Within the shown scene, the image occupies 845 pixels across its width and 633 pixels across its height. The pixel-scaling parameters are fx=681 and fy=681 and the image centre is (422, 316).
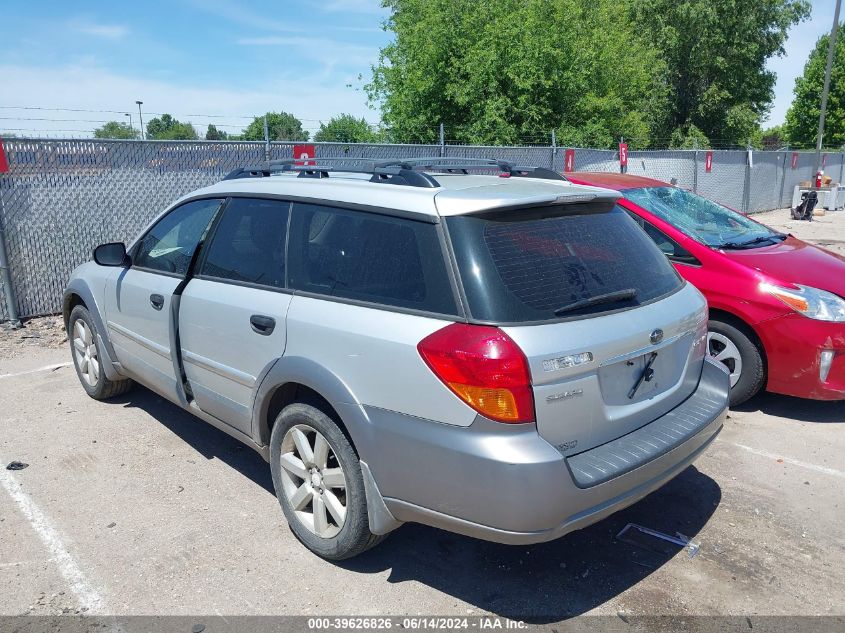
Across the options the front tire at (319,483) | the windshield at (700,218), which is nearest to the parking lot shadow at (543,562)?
the front tire at (319,483)

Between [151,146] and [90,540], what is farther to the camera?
[151,146]

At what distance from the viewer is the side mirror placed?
457 cm

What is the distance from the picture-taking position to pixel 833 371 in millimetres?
4688

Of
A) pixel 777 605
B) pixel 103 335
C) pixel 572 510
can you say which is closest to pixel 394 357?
pixel 572 510

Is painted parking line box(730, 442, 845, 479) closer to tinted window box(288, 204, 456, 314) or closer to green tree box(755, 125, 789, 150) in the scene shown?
tinted window box(288, 204, 456, 314)

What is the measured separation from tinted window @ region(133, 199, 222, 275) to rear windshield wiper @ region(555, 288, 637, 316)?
225 cm

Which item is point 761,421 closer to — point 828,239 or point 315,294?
point 315,294

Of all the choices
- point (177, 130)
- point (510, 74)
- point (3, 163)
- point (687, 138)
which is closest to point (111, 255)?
point (3, 163)

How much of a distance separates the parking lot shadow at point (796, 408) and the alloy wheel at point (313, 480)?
139 inches

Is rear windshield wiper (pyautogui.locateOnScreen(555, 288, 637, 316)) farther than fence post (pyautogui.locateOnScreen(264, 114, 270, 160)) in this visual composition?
No

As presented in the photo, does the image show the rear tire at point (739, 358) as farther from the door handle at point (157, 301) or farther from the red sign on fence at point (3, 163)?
the red sign on fence at point (3, 163)

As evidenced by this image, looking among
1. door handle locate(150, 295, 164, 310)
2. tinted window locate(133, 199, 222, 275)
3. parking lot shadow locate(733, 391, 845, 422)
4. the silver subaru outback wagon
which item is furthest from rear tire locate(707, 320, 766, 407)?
door handle locate(150, 295, 164, 310)

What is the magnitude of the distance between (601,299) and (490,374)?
68cm

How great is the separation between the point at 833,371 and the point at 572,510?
313cm
